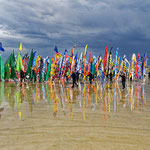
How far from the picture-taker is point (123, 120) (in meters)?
5.66

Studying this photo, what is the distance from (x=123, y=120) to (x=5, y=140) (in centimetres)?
348

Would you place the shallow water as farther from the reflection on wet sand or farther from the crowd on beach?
the crowd on beach

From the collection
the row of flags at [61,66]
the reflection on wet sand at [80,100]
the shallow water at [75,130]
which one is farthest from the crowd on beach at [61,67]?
the shallow water at [75,130]

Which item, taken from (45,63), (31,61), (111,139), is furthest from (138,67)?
(111,139)

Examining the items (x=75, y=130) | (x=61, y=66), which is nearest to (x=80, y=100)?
(x=75, y=130)

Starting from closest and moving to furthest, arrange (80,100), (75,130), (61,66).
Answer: (75,130) < (80,100) < (61,66)

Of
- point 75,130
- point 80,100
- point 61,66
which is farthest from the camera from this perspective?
point 61,66

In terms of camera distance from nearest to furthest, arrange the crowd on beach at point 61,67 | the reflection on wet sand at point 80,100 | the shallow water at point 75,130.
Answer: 1. the shallow water at point 75,130
2. the reflection on wet sand at point 80,100
3. the crowd on beach at point 61,67

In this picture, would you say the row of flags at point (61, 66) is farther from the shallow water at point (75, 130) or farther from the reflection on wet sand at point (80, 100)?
the shallow water at point (75, 130)

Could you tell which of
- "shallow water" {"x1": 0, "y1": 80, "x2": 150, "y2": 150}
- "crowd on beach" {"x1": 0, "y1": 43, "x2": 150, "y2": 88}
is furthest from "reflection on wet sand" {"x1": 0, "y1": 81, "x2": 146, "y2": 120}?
"crowd on beach" {"x1": 0, "y1": 43, "x2": 150, "y2": 88}

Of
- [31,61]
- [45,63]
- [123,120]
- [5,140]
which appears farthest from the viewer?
[45,63]

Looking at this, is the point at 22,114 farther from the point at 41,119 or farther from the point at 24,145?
the point at 24,145

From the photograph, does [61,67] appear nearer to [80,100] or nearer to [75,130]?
[80,100]

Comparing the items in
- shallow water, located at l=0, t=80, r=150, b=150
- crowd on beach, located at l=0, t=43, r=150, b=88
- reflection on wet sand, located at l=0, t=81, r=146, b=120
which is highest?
crowd on beach, located at l=0, t=43, r=150, b=88
